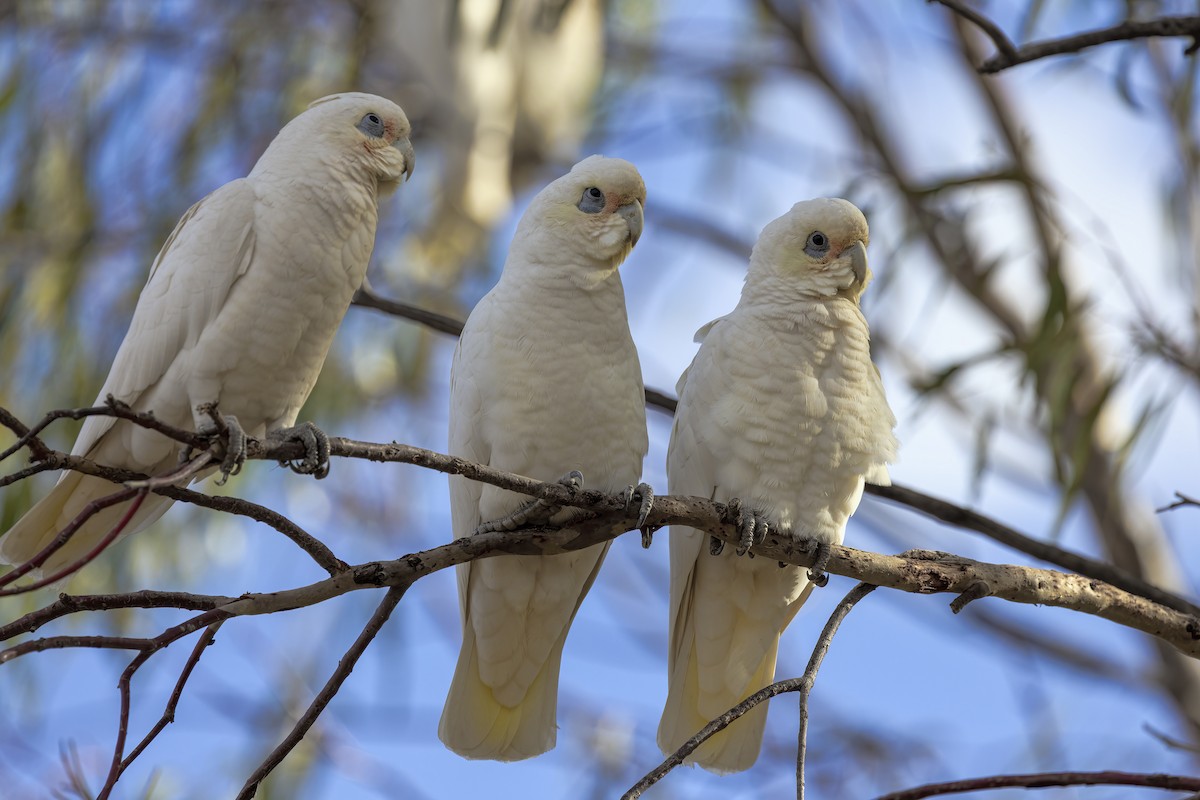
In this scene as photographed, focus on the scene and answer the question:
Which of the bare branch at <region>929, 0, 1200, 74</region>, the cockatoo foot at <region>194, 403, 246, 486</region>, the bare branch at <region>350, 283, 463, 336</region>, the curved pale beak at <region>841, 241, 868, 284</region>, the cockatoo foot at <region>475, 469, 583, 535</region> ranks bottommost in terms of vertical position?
the cockatoo foot at <region>194, 403, 246, 486</region>

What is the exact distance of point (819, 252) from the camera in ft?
7.20

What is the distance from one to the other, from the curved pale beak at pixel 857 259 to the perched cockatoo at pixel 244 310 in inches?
31.3

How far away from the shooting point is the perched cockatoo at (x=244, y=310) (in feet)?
6.55

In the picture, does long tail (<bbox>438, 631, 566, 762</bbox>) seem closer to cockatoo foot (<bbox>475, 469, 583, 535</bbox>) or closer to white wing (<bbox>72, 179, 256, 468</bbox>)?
cockatoo foot (<bbox>475, 469, 583, 535</bbox>)

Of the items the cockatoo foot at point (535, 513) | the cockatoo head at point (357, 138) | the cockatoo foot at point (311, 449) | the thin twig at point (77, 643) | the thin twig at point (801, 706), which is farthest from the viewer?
the cockatoo head at point (357, 138)

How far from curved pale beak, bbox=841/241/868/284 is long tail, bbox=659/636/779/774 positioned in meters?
0.67

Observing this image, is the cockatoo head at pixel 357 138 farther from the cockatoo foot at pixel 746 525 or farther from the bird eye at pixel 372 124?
the cockatoo foot at pixel 746 525

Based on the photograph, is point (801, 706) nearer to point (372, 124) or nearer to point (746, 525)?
point (746, 525)

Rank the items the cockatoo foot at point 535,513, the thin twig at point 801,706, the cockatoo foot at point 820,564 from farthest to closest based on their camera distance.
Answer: the cockatoo foot at point 820,564
the cockatoo foot at point 535,513
the thin twig at point 801,706

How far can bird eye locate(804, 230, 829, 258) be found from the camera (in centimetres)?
220

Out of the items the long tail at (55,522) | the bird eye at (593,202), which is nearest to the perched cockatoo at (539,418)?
the bird eye at (593,202)

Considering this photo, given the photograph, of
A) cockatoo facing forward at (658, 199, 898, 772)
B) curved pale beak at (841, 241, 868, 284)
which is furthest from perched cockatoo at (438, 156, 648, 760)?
curved pale beak at (841, 241, 868, 284)

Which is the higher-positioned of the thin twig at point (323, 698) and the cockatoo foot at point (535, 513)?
the cockatoo foot at point (535, 513)

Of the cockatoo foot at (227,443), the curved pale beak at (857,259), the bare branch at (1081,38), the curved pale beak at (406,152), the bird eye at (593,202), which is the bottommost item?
the cockatoo foot at (227,443)
